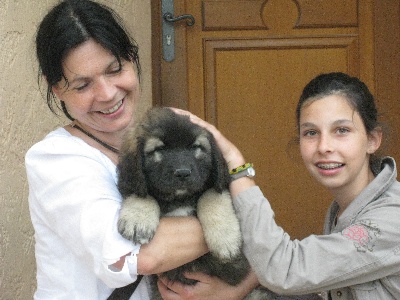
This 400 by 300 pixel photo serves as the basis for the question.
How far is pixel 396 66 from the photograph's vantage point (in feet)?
15.8

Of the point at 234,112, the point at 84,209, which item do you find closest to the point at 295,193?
the point at 234,112

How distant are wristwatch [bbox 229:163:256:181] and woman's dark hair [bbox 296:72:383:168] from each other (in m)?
0.41

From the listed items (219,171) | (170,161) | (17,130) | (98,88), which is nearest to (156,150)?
(170,161)

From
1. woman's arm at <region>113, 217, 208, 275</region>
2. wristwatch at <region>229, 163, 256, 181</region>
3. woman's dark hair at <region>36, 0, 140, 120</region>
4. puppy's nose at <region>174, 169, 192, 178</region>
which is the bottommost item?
woman's arm at <region>113, 217, 208, 275</region>

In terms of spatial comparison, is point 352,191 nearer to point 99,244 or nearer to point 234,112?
point 99,244

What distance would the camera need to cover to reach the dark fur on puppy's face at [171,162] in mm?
2486

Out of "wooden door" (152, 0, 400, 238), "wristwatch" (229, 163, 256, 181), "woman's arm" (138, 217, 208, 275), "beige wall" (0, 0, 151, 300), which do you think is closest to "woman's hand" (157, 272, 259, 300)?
"woman's arm" (138, 217, 208, 275)

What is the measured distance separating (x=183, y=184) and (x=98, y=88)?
519 millimetres

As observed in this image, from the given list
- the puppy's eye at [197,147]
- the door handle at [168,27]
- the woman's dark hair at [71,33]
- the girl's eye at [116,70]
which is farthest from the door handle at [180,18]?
the puppy's eye at [197,147]

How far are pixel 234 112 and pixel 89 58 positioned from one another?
2312 millimetres

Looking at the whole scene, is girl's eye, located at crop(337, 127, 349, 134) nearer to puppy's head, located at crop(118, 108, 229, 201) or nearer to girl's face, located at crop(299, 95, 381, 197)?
girl's face, located at crop(299, 95, 381, 197)

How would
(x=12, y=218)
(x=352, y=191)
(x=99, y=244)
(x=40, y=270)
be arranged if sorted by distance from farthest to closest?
(x=12, y=218), (x=352, y=191), (x=40, y=270), (x=99, y=244)

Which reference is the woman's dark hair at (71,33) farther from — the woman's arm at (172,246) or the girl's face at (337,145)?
the girl's face at (337,145)

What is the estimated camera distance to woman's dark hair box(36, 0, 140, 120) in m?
2.61
